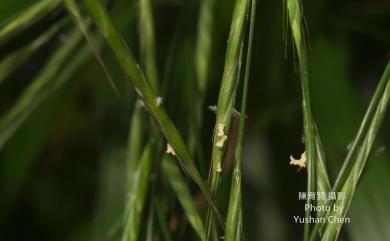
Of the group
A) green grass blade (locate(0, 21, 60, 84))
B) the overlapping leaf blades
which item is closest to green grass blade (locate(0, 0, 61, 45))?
green grass blade (locate(0, 21, 60, 84))

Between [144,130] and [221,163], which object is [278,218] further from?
[221,163]

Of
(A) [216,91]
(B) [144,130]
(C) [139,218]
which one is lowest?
(C) [139,218]

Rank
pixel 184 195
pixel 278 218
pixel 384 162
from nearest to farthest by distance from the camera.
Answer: pixel 184 195, pixel 384 162, pixel 278 218

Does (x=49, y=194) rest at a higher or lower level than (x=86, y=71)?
lower

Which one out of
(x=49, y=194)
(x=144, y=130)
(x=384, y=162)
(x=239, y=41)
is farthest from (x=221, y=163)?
(x=49, y=194)

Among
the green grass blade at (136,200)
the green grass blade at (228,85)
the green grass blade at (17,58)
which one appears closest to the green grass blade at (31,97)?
the green grass blade at (17,58)

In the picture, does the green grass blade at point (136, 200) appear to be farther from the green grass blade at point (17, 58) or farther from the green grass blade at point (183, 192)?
the green grass blade at point (17, 58)

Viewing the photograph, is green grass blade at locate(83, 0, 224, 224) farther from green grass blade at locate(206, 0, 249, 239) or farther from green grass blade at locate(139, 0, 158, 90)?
green grass blade at locate(139, 0, 158, 90)
